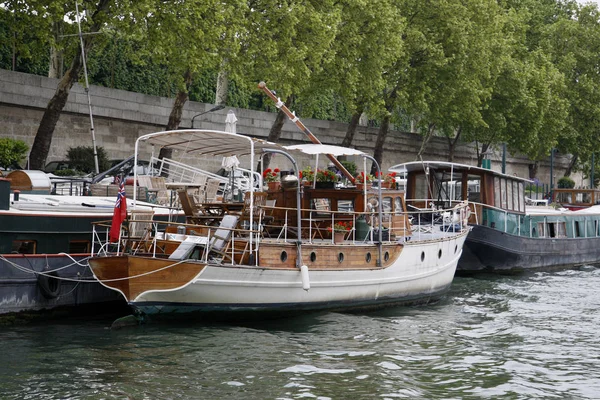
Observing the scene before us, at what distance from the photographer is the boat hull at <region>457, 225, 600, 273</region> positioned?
86.7 feet

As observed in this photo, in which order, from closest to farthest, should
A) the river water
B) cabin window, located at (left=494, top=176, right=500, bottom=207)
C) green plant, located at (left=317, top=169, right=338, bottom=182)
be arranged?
the river water, green plant, located at (left=317, top=169, right=338, bottom=182), cabin window, located at (left=494, top=176, right=500, bottom=207)

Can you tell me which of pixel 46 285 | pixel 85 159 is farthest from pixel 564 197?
pixel 46 285

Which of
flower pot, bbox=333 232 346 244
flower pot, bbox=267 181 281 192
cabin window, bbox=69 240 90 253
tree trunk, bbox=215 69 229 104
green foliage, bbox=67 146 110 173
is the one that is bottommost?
cabin window, bbox=69 240 90 253

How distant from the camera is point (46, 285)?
16203 mm

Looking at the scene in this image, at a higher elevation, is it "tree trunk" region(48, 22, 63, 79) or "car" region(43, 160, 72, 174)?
"tree trunk" region(48, 22, 63, 79)

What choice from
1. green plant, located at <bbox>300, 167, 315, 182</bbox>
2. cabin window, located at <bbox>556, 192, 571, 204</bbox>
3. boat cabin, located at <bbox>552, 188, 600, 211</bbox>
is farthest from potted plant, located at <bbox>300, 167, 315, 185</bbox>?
cabin window, located at <bbox>556, 192, 571, 204</bbox>

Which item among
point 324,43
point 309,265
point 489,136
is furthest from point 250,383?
point 489,136

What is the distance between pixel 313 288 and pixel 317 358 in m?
3.69

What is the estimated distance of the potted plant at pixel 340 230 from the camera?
1753 cm

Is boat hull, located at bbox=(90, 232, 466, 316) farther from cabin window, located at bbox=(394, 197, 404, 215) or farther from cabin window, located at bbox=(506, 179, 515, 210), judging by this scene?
cabin window, located at bbox=(506, 179, 515, 210)

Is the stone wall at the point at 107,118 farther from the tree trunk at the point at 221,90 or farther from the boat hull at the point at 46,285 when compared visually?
the boat hull at the point at 46,285

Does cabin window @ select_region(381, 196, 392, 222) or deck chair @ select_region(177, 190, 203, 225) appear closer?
deck chair @ select_region(177, 190, 203, 225)

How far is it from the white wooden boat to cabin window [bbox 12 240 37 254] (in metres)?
1.75

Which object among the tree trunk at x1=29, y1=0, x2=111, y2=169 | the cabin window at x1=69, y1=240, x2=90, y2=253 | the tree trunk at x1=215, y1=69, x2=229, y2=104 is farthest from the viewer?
the tree trunk at x1=215, y1=69, x2=229, y2=104
